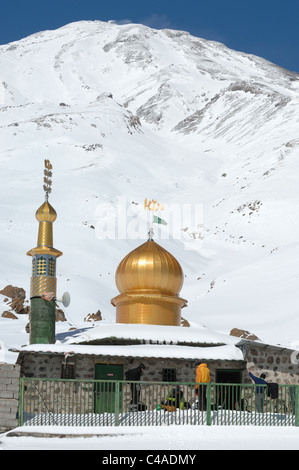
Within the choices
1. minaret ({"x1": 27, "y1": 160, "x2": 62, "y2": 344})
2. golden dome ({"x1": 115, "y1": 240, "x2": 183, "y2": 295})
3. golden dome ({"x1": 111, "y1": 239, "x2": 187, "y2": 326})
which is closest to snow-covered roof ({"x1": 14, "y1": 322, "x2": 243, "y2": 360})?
minaret ({"x1": 27, "y1": 160, "x2": 62, "y2": 344})

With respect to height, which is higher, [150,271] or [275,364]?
[150,271]

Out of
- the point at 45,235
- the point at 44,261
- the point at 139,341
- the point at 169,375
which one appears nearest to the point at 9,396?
the point at 169,375

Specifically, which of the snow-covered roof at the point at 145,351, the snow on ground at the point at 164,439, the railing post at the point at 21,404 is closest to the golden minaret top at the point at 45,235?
the snow-covered roof at the point at 145,351

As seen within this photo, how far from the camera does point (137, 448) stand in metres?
13.5

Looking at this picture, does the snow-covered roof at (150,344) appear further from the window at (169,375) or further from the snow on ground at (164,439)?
the snow on ground at (164,439)

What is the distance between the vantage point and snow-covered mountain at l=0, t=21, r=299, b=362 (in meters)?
48.2

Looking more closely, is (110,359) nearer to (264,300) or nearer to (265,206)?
(264,300)

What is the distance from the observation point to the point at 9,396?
16156 mm

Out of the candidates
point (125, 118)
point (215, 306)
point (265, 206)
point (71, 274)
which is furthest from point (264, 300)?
point (125, 118)

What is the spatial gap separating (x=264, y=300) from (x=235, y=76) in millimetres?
149038

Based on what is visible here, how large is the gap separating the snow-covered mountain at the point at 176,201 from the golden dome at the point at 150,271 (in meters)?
10.3

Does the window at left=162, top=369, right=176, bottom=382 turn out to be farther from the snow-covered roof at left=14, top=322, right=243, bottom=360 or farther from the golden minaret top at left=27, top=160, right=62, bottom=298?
the golden minaret top at left=27, top=160, right=62, bottom=298

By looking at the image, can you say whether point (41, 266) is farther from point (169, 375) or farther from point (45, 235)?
point (169, 375)

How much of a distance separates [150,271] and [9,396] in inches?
381
